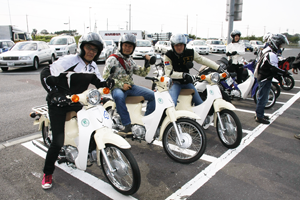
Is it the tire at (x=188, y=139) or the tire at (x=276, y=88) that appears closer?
the tire at (x=188, y=139)

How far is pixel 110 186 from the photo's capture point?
299 cm

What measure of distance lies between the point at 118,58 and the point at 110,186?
2.05 m

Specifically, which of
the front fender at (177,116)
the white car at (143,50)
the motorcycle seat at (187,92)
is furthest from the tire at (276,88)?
the white car at (143,50)

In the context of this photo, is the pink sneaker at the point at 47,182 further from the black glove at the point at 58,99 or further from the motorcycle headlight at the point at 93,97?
the motorcycle headlight at the point at 93,97

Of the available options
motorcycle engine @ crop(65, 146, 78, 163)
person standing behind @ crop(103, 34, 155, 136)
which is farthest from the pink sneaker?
person standing behind @ crop(103, 34, 155, 136)

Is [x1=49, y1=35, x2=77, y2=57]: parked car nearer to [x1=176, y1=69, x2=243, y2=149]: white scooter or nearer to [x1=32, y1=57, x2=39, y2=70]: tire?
[x1=32, y1=57, x2=39, y2=70]: tire

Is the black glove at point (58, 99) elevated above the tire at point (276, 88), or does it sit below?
above

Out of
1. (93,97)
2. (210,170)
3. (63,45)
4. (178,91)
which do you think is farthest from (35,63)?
(210,170)

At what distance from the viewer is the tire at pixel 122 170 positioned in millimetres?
2562

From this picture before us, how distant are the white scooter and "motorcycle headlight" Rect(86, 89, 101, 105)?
6.54ft

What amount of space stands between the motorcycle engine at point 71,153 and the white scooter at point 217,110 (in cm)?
210

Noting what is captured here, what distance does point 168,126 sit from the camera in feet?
11.4

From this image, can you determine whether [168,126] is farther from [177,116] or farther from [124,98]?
[124,98]

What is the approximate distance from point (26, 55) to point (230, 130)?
39.8 feet
